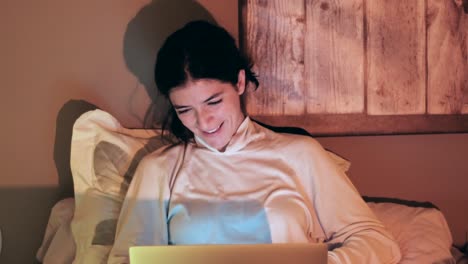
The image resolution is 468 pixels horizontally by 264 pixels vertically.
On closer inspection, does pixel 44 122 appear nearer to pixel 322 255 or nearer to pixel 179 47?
pixel 179 47

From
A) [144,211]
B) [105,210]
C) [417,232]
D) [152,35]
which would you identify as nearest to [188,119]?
[144,211]

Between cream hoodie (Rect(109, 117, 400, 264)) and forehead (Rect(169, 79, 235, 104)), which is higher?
forehead (Rect(169, 79, 235, 104))

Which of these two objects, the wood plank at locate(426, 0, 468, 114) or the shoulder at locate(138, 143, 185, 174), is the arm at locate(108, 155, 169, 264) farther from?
the wood plank at locate(426, 0, 468, 114)

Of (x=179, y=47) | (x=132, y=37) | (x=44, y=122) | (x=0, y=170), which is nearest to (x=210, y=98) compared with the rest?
(x=179, y=47)

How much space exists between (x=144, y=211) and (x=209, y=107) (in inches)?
13.2

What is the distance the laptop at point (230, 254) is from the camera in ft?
3.01

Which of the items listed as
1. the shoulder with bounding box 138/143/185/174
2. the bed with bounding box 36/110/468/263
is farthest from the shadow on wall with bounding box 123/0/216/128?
the shoulder with bounding box 138/143/185/174

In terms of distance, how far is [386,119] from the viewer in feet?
5.89

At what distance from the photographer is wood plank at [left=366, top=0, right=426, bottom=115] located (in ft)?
5.89

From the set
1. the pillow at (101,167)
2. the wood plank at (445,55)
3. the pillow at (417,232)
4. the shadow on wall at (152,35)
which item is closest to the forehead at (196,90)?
the pillow at (101,167)

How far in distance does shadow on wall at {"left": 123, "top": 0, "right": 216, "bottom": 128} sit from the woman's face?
1.22ft

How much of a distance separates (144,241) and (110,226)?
174mm

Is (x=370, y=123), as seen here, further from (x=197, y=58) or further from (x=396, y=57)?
(x=197, y=58)

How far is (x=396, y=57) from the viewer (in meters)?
1.80
